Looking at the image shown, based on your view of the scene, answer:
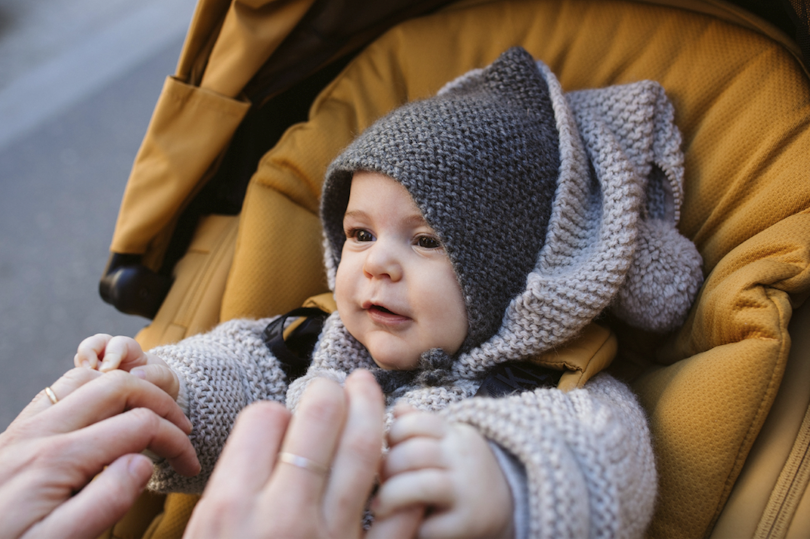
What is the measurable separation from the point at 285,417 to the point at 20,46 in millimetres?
2562

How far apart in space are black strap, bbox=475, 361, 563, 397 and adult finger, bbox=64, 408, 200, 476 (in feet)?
1.29

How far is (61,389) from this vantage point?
0.70m

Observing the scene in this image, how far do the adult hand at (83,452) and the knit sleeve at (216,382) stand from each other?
0.33 ft

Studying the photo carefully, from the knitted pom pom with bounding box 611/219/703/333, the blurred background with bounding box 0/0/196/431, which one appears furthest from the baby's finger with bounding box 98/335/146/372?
the blurred background with bounding box 0/0/196/431

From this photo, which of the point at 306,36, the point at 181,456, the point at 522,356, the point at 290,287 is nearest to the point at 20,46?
the point at 306,36

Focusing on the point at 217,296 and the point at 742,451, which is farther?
the point at 217,296

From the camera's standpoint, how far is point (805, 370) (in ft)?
2.45

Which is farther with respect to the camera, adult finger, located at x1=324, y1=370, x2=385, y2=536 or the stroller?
the stroller

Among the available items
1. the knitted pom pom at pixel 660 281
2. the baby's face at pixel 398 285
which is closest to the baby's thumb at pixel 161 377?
the baby's face at pixel 398 285

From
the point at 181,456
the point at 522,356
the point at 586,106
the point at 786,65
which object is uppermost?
the point at 786,65

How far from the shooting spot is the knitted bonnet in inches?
31.9

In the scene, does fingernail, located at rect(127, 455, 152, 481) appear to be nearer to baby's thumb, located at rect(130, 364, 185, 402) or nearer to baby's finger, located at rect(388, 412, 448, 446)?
baby's thumb, located at rect(130, 364, 185, 402)

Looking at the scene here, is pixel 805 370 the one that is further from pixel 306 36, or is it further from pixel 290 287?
pixel 306 36

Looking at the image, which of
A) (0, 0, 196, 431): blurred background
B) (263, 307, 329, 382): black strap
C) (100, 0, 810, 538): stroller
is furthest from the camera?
(0, 0, 196, 431): blurred background
